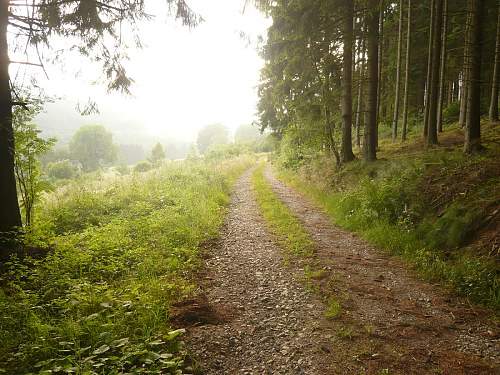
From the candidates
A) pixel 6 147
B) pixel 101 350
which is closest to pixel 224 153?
pixel 6 147

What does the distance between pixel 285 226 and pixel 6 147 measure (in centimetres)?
687

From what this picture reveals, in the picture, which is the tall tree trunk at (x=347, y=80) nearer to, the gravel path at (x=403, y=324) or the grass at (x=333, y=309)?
the gravel path at (x=403, y=324)

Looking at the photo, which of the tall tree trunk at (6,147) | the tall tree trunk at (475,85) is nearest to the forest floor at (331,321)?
the tall tree trunk at (6,147)

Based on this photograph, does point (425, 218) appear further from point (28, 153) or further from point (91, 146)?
point (91, 146)

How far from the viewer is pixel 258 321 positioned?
15.8 ft

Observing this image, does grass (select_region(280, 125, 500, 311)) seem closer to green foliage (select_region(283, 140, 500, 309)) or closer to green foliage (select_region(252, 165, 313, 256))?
green foliage (select_region(283, 140, 500, 309))

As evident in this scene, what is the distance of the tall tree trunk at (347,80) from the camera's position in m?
13.2

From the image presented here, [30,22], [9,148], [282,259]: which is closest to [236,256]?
[282,259]

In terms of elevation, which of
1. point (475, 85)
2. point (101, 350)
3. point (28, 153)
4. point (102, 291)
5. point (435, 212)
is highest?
point (475, 85)

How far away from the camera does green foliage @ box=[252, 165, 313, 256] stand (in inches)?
305

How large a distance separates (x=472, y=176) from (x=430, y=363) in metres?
5.63

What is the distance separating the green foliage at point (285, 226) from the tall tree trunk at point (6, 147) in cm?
575

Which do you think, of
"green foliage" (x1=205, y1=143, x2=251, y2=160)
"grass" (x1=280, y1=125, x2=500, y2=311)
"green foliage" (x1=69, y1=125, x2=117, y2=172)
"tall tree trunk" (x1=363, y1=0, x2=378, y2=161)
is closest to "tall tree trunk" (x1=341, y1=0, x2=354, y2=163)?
"tall tree trunk" (x1=363, y1=0, x2=378, y2=161)

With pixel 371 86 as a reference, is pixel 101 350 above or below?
below
